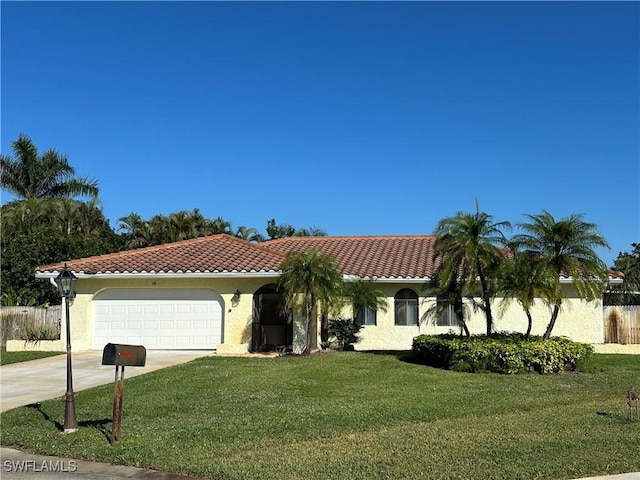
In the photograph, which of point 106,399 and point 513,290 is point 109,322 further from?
point 513,290

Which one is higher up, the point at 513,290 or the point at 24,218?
the point at 24,218

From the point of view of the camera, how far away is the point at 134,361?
8.48 m

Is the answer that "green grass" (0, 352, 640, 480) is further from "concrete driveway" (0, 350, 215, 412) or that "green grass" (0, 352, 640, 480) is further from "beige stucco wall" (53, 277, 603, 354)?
"beige stucco wall" (53, 277, 603, 354)

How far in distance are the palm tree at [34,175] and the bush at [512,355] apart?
93.2 feet

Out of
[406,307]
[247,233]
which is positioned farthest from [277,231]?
[406,307]

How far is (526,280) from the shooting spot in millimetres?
15117

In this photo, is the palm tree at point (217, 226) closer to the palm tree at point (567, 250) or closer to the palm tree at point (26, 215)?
the palm tree at point (26, 215)

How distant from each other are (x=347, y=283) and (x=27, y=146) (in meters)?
25.2

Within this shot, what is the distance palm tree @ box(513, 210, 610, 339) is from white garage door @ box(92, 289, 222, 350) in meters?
10.5

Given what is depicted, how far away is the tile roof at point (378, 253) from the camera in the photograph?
22.1 m

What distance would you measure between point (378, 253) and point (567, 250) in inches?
419

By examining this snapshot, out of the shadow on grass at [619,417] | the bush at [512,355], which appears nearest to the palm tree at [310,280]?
the bush at [512,355]

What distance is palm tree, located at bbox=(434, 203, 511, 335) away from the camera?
15445 mm

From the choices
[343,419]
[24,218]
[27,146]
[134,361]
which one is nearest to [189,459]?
[134,361]
